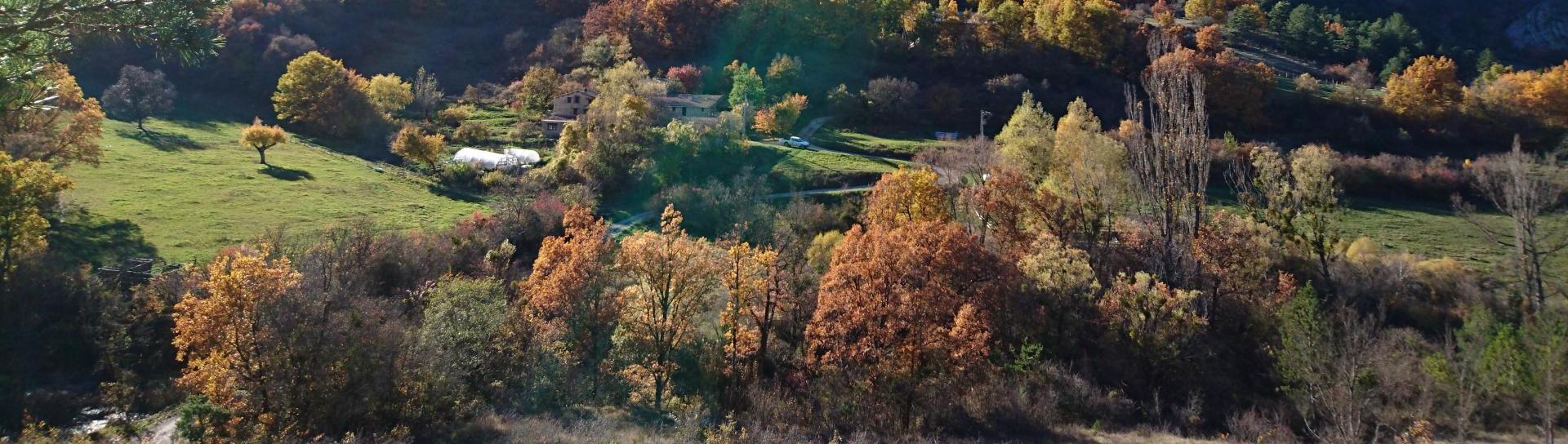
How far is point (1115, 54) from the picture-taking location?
76.2 metres

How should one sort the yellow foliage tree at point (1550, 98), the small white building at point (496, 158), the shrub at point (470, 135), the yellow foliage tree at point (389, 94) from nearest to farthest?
1. the small white building at point (496, 158)
2. the yellow foliage tree at point (1550, 98)
3. the shrub at point (470, 135)
4. the yellow foliage tree at point (389, 94)

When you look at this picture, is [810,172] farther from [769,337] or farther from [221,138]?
[221,138]

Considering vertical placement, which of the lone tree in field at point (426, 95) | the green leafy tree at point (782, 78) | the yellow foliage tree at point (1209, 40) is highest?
the yellow foliage tree at point (1209, 40)

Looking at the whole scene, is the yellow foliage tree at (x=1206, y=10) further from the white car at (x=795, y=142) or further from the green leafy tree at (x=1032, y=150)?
the green leafy tree at (x=1032, y=150)

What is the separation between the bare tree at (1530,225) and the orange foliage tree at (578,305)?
1417 inches

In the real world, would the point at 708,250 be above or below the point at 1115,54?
below

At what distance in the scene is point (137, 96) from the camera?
Result: 5500 cm

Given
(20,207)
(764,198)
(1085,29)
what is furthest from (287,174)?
(1085,29)

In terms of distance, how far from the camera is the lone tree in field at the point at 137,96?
178ft

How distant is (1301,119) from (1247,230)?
37012mm

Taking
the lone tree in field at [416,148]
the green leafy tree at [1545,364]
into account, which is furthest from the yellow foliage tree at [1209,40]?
the lone tree in field at [416,148]

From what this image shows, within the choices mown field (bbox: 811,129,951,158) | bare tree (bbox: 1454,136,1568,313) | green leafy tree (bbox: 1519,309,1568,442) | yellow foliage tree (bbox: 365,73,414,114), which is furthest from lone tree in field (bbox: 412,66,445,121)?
bare tree (bbox: 1454,136,1568,313)

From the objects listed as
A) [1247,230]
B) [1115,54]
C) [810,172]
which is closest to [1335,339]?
[1247,230]

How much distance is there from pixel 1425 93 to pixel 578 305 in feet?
227
